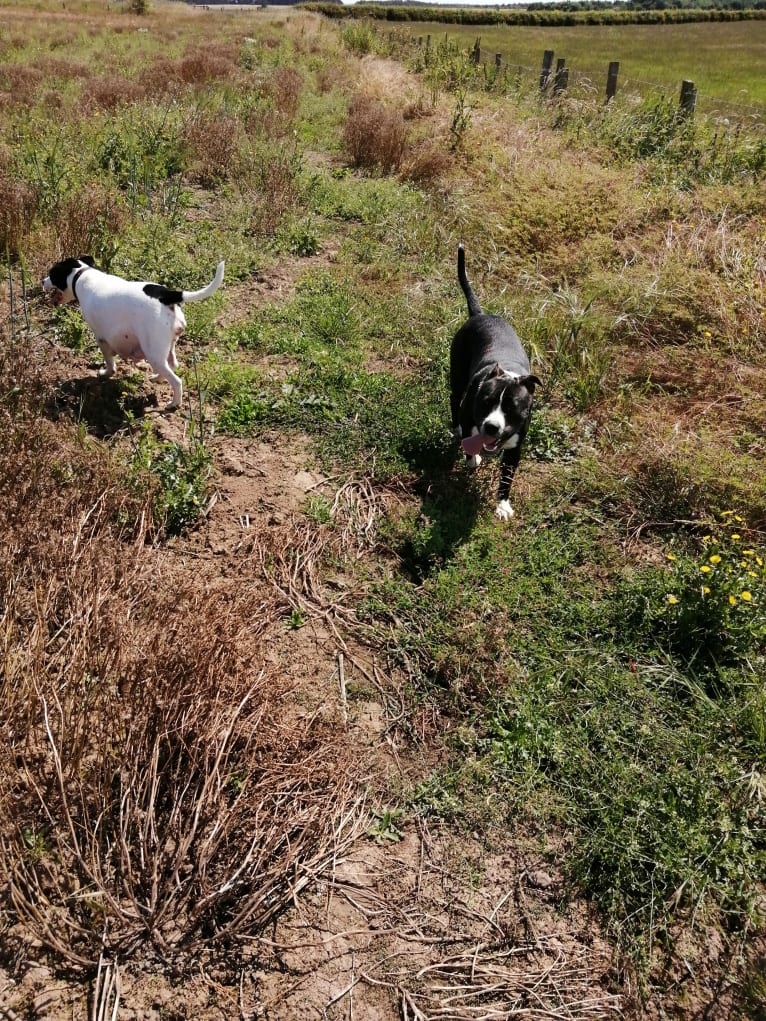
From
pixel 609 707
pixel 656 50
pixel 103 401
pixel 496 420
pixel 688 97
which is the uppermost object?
pixel 656 50

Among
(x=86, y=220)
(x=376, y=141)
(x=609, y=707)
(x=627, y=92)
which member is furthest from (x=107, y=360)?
(x=627, y=92)

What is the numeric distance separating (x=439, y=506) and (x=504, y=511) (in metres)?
0.42

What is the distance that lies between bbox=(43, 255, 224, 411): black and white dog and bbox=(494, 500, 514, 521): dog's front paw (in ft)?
7.58

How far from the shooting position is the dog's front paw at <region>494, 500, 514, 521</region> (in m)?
4.10

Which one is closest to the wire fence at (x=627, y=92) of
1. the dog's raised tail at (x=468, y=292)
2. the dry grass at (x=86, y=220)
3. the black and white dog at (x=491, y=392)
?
the dog's raised tail at (x=468, y=292)

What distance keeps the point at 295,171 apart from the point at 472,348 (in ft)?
18.5

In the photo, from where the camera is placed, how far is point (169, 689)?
2229mm

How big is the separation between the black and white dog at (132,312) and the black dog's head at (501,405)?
1848 mm

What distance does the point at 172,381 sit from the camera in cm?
440

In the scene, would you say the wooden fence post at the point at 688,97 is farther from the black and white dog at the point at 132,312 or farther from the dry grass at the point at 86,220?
the black and white dog at the point at 132,312

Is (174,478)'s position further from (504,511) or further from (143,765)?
(504,511)

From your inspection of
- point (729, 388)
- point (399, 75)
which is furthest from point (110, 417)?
point (399, 75)

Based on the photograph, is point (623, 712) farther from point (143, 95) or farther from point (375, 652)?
point (143, 95)

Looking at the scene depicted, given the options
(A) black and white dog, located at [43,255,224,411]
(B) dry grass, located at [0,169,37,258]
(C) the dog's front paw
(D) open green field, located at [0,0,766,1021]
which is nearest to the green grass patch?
(D) open green field, located at [0,0,766,1021]
